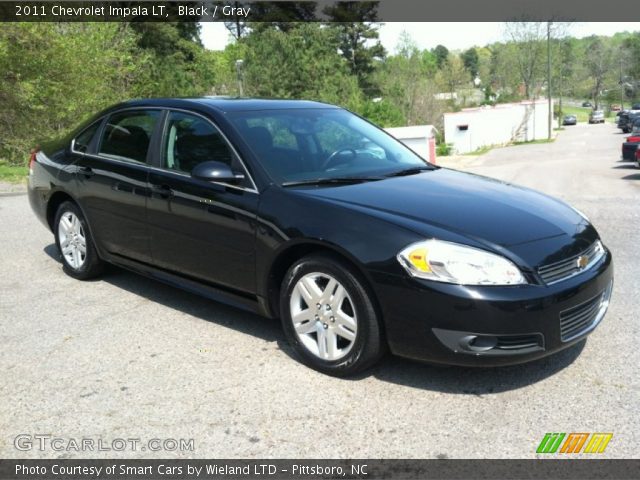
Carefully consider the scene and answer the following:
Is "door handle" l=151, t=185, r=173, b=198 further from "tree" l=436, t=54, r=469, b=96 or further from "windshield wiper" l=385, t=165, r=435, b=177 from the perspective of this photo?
"tree" l=436, t=54, r=469, b=96

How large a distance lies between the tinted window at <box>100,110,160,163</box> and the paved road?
1244 millimetres

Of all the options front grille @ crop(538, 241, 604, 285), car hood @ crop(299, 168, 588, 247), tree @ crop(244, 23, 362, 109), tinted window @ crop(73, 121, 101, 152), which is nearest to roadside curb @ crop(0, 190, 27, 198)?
tinted window @ crop(73, 121, 101, 152)

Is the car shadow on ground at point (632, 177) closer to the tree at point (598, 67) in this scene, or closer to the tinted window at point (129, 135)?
the tinted window at point (129, 135)

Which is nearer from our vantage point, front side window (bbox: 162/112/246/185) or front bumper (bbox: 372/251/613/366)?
front bumper (bbox: 372/251/613/366)

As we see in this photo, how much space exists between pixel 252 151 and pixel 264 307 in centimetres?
103

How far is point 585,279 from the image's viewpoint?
3.64 meters

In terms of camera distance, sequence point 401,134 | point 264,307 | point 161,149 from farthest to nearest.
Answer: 1. point 401,134
2. point 161,149
3. point 264,307

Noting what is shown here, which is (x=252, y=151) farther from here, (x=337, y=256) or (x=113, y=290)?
(x=113, y=290)

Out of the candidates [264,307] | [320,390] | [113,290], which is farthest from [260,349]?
[113,290]

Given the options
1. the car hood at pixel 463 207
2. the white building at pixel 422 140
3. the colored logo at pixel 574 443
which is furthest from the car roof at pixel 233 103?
the white building at pixel 422 140

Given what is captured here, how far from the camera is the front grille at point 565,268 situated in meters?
3.47

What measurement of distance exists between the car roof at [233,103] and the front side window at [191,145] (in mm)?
124

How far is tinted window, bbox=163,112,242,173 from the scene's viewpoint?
4.43 metres

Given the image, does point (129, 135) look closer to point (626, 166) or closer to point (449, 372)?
point (449, 372)
